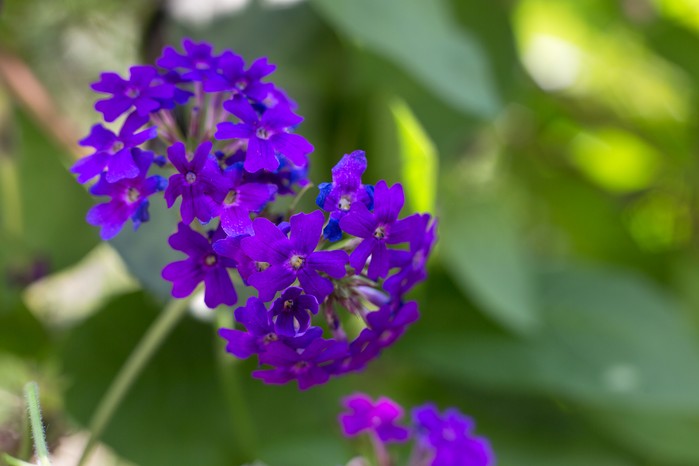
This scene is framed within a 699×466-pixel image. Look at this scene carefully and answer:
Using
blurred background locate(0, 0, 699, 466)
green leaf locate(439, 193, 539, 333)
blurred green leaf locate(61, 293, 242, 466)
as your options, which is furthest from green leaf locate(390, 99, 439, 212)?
blurred green leaf locate(61, 293, 242, 466)

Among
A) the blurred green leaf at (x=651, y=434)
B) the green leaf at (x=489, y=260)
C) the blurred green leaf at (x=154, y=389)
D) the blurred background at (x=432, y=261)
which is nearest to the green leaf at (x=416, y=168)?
the blurred background at (x=432, y=261)

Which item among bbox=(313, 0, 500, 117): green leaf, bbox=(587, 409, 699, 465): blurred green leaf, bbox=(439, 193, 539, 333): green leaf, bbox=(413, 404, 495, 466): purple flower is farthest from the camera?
bbox=(587, 409, 699, 465): blurred green leaf

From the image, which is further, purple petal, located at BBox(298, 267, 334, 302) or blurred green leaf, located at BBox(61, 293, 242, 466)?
blurred green leaf, located at BBox(61, 293, 242, 466)

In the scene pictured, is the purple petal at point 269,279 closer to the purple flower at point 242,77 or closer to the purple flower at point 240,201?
the purple flower at point 240,201

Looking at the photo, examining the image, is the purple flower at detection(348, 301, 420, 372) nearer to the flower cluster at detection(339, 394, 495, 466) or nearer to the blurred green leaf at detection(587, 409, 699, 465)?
the flower cluster at detection(339, 394, 495, 466)

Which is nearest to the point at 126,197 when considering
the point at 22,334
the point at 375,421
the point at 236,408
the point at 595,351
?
the point at 375,421

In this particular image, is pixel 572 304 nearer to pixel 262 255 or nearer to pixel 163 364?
pixel 163 364

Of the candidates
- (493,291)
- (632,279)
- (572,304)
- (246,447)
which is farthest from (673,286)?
(246,447)
